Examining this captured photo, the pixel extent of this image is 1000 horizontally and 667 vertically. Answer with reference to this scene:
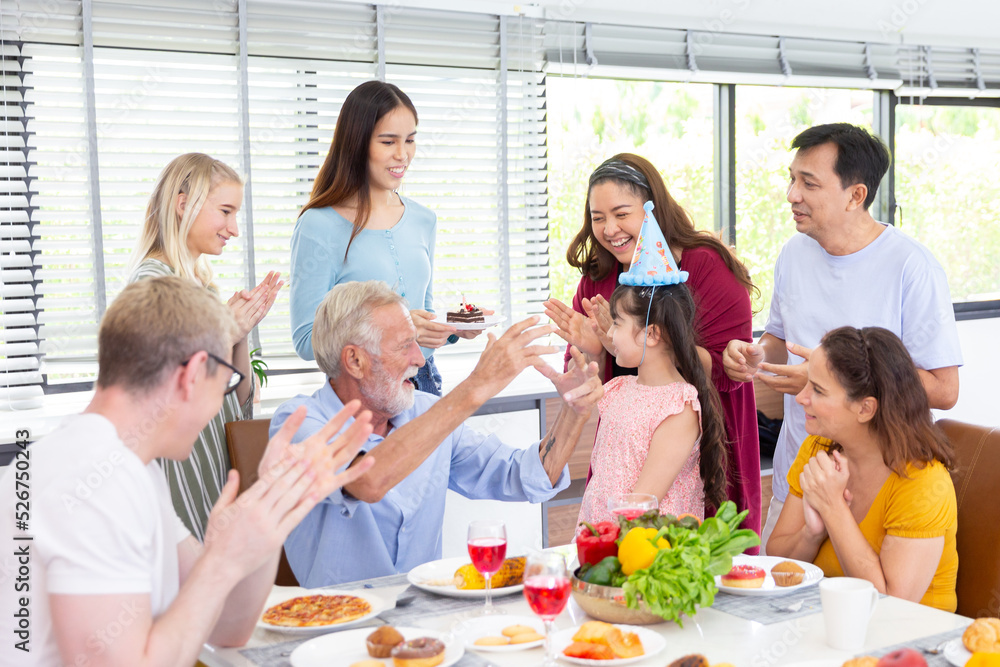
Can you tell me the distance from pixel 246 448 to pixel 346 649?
1005 millimetres

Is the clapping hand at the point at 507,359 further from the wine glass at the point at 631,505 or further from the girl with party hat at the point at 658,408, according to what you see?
the girl with party hat at the point at 658,408

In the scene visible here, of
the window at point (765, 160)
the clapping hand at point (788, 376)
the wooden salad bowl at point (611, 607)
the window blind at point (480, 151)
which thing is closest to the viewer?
the wooden salad bowl at point (611, 607)

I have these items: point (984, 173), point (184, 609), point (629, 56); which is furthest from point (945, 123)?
point (184, 609)

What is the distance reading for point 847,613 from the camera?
1.33 metres

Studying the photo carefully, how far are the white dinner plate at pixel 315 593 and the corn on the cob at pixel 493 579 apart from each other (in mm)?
153

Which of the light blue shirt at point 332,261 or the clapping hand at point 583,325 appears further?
the light blue shirt at point 332,261

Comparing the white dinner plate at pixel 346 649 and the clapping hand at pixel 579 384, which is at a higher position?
the clapping hand at pixel 579 384

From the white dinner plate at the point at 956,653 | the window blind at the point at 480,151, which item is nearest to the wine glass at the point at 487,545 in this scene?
the white dinner plate at the point at 956,653

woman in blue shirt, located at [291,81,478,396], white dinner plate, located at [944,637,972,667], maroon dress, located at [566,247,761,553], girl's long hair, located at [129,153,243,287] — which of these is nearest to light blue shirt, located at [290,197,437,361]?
woman in blue shirt, located at [291,81,478,396]

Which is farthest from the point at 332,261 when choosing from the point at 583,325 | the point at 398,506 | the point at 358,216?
the point at 398,506

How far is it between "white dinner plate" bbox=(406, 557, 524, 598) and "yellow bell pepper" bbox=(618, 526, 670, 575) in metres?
0.23

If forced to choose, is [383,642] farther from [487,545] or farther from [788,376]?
[788,376]

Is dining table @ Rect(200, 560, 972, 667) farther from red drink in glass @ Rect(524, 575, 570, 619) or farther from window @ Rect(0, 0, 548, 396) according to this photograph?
window @ Rect(0, 0, 548, 396)

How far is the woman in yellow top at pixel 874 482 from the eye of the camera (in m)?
1.77
